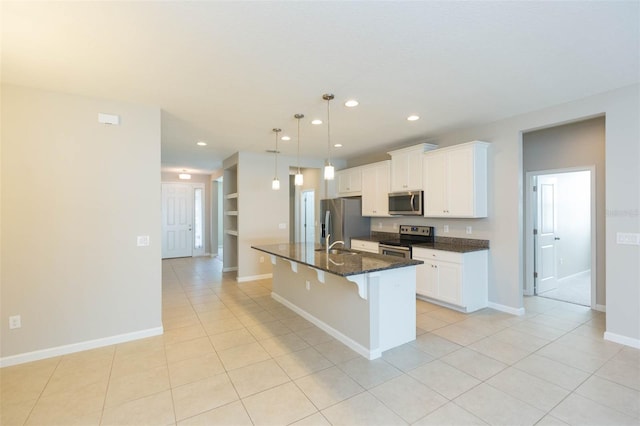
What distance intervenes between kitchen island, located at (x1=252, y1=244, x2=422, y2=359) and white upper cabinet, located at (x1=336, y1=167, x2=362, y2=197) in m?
2.82

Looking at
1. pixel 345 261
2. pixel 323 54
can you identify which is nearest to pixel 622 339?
pixel 345 261

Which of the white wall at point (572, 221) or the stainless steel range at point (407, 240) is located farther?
the white wall at point (572, 221)

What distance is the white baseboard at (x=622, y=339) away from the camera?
115 inches

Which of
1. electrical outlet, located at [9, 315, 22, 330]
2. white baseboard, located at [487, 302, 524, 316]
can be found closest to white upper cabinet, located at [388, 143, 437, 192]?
white baseboard, located at [487, 302, 524, 316]

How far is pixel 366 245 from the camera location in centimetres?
552

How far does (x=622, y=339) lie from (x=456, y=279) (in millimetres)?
1632

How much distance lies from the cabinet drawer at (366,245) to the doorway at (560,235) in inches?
98.4

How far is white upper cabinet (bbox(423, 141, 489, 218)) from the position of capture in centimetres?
402

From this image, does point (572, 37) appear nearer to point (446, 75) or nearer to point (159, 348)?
point (446, 75)

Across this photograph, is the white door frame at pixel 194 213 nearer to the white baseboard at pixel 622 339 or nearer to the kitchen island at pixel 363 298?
the kitchen island at pixel 363 298

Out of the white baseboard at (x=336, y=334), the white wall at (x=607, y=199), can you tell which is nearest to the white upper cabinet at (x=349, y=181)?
the white wall at (x=607, y=199)

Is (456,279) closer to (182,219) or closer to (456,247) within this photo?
(456,247)

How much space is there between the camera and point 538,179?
15.9 ft

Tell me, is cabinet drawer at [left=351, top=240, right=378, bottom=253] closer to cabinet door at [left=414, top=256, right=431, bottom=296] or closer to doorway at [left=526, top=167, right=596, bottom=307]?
cabinet door at [left=414, top=256, right=431, bottom=296]
